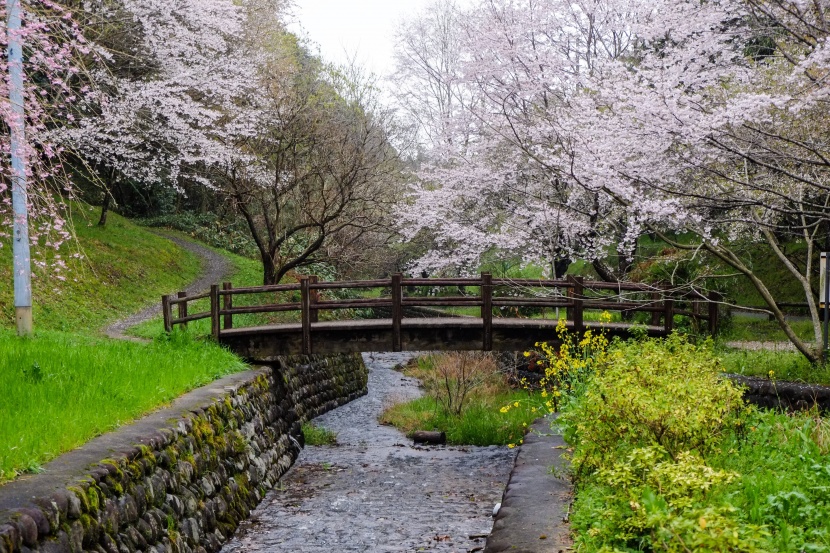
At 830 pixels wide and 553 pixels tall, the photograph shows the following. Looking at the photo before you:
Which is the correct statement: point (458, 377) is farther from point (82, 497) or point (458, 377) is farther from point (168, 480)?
point (82, 497)

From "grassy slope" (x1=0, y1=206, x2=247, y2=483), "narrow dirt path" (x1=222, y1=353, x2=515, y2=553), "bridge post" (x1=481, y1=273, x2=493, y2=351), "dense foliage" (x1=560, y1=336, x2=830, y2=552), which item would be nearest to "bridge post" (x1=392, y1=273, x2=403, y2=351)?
"bridge post" (x1=481, y1=273, x2=493, y2=351)

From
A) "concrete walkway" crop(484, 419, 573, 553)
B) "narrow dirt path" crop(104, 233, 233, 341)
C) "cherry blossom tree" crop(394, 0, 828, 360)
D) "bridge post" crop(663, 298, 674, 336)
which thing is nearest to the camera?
"concrete walkway" crop(484, 419, 573, 553)

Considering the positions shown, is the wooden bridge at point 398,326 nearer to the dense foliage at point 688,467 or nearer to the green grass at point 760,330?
the green grass at point 760,330

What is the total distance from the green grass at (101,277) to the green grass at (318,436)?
16.9ft

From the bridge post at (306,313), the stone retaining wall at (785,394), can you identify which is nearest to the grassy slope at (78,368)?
the bridge post at (306,313)

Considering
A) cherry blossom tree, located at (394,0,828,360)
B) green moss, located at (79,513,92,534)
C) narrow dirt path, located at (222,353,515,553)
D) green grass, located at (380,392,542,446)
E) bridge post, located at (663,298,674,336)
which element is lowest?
narrow dirt path, located at (222,353,515,553)

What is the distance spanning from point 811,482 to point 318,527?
6.04m

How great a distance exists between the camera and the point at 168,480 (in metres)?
7.86

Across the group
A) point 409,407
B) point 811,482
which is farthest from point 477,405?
point 811,482

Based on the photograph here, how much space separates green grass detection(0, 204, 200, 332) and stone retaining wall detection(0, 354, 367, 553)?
159 inches

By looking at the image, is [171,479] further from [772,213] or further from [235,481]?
[772,213]

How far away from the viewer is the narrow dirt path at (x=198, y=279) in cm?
1697

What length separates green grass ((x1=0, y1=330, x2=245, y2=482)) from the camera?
662cm

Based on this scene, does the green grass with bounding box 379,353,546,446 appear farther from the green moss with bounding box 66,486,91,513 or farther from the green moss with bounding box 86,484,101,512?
the green moss with bounding box 66,486,91,513
